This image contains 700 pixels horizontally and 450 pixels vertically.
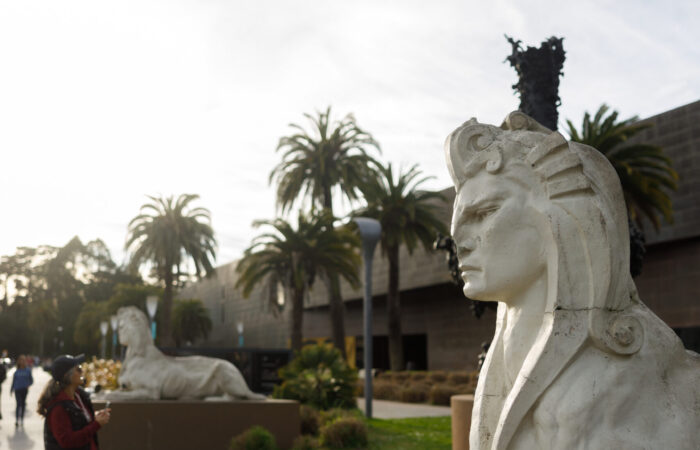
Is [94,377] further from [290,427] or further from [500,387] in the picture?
[500,387]

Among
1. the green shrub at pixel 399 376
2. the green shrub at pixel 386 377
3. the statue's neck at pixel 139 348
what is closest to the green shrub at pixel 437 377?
the green shrub at pixel 399 376

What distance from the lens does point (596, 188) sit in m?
2.54

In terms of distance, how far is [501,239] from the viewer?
2.59 m

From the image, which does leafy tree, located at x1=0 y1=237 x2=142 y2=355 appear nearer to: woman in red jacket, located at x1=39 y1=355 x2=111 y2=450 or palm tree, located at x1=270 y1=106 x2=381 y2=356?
palm tree, located at x1=270 y1=106 x2=381 y2=356

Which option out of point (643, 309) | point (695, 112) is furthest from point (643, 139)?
point (643, 309)

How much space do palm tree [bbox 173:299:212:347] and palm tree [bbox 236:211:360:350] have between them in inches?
1261

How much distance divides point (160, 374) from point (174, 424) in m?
0.75

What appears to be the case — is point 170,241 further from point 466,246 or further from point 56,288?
point 56,288

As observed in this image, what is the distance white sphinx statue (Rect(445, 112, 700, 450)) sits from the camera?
232 centimetres

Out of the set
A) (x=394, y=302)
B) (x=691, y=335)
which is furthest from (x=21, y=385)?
(x=691, y=335)

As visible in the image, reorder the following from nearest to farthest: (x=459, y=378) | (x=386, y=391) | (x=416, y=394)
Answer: (x=416, y=394) < (x=459, y=378) < (x=386, y=391)

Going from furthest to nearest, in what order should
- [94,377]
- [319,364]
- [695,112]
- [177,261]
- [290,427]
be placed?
[177,261], [695,112], [94,377], [319,364], [290,427]

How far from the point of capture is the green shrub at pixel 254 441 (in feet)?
30.5

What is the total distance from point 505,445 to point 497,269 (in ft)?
2.06
